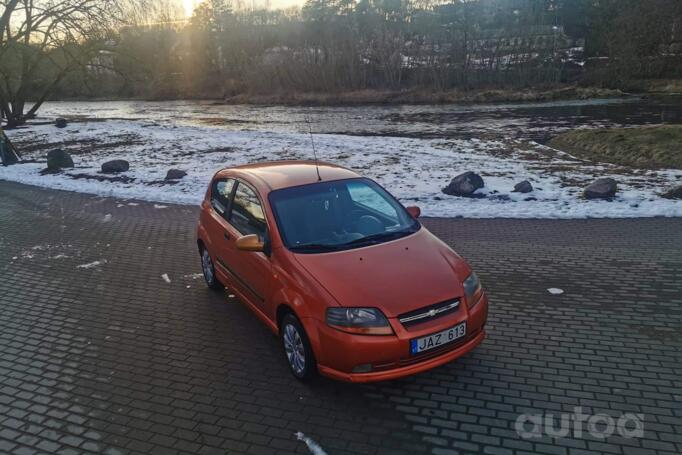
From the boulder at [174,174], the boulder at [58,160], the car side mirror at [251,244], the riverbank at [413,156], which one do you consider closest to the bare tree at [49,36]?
the riverbank at [413,156]

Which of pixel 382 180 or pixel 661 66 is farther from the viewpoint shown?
pixel 661 66

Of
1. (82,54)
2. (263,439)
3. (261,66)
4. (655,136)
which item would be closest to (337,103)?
(261,66)

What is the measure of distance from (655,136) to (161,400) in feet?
59.2

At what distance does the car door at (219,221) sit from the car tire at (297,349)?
58.9 inches

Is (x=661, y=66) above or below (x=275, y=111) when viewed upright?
above

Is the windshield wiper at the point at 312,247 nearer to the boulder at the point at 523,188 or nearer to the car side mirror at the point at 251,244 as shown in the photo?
the car side mirror at the point at 251,244

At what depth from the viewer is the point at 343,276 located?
14.6 ft

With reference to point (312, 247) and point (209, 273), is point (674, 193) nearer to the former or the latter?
point (312, 247)

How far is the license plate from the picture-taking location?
4.14 meters

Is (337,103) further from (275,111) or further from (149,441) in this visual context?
(149,441)

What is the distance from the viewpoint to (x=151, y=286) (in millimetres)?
7277

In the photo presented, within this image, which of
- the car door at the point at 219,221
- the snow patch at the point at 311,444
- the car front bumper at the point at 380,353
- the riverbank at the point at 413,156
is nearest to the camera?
the snow patch at the point at 311,444

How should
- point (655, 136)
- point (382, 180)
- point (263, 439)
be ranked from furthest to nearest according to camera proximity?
point (655, 136), point (382, 180), point (263, 439)

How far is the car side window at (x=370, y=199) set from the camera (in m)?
5.63
